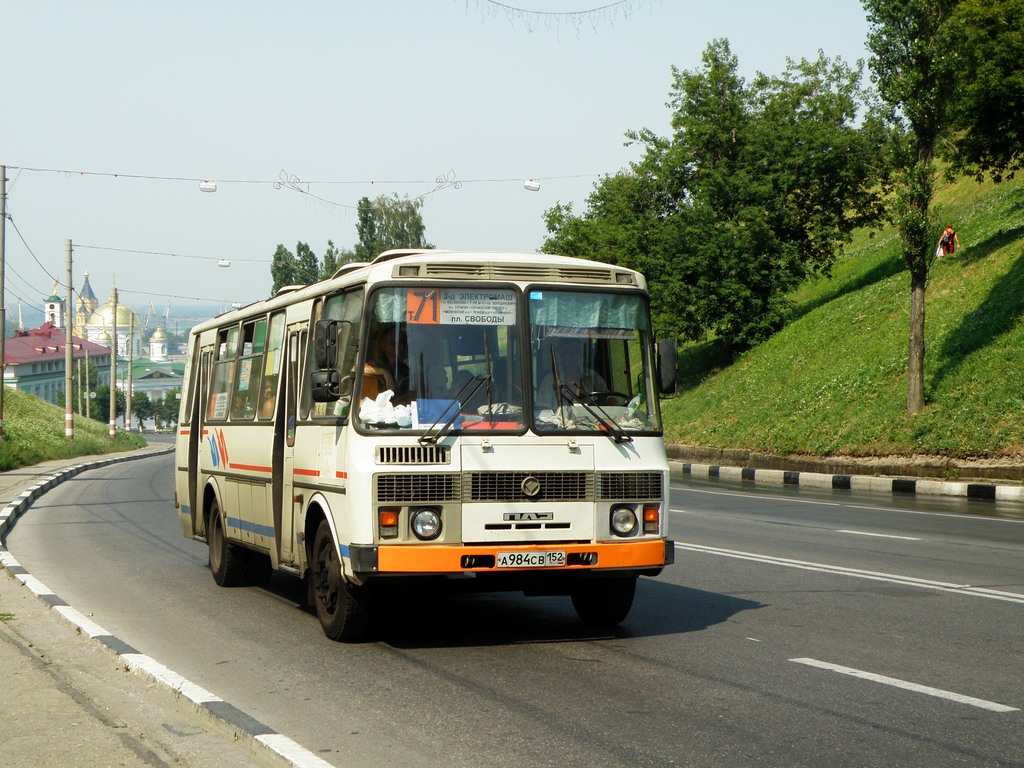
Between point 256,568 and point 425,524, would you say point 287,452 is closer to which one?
point 425,524

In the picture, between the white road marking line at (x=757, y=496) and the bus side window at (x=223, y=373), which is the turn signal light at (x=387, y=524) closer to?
the bus side window at (x=223, y=373)

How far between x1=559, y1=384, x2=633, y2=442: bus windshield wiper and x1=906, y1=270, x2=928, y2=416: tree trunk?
20.5 metres

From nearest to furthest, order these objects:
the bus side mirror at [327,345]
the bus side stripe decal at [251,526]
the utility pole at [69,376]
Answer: the bus side mirror at [327,345]
the bus side stripe decal at [251,526]
the utility pole at [69,376]

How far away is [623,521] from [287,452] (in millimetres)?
2886

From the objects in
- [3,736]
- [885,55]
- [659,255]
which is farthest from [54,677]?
[659,255]

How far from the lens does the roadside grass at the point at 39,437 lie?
38562mm

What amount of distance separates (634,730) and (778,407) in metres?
30.3

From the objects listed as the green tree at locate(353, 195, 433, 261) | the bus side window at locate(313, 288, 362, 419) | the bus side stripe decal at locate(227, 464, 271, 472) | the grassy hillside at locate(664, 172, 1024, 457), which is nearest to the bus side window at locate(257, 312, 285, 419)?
the bus side stripe decal at locate(227, 464, 271, 472)

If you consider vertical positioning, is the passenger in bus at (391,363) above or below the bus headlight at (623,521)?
above

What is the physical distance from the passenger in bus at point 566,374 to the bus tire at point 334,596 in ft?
5.71

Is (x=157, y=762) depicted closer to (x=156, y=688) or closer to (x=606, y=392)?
(x=156, y=688)

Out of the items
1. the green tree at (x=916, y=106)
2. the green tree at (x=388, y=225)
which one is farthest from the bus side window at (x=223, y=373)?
the green tree at (x=388, y=225)

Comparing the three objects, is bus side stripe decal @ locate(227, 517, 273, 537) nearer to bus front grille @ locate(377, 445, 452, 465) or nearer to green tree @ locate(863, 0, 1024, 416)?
bus front grille @ locate(377, 445, 452, 465)

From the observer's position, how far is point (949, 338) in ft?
99.0
